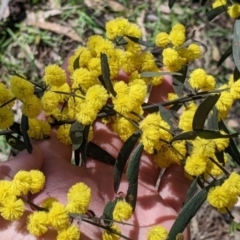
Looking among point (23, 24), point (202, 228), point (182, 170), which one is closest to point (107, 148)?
point (182, 170)

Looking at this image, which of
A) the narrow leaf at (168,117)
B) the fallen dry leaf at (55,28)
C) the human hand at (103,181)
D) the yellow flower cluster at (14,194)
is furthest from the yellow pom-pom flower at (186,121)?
the fallen dry leaf at (55,28)

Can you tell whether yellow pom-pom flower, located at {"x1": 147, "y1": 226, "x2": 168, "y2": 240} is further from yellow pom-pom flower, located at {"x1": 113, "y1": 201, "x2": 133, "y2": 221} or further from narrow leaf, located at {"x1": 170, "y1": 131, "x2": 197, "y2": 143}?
narrow leaf, located at {"x1": 170, "y1": 131, "x2": 197, "y2": 143}

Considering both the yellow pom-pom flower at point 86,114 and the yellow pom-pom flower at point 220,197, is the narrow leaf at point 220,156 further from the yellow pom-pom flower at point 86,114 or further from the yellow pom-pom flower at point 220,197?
the yellow pom-pom flower at point 86,114

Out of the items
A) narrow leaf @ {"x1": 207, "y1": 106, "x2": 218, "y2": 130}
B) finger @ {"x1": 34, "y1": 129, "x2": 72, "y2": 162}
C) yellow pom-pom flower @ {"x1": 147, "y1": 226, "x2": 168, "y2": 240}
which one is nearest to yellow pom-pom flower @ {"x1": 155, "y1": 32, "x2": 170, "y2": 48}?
narrow leaf @ {"x1": 207, "y1": 106, "x2": 218, "y2": 130}

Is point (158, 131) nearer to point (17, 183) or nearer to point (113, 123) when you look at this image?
point (113, 123)

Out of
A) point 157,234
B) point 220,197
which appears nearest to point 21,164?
point 157,234
